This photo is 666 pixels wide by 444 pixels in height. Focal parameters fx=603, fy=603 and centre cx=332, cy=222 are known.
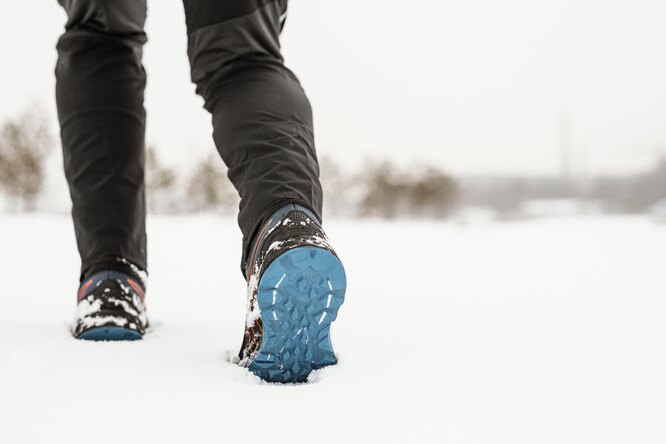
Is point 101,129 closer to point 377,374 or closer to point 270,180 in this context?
point 270,180

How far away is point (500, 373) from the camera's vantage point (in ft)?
2.63

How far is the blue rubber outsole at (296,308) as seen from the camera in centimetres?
72

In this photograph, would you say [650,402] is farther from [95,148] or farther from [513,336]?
[95,148]

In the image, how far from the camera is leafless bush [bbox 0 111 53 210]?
16.3 m

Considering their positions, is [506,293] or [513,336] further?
[506,293]

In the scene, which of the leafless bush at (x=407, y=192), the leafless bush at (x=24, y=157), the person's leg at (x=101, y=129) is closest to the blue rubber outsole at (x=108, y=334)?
the person's leg at (x=101, y=129)

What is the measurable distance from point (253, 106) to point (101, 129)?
40 cm

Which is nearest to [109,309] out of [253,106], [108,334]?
[108,334]

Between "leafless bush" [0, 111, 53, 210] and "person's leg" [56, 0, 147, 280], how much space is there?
16916mm

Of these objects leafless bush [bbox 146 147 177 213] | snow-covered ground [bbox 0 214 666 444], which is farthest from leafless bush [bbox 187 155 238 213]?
snow-covered ground [bbox 0 214 666 444]

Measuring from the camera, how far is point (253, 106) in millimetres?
882

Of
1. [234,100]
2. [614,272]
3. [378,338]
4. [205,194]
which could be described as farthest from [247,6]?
[205,194]

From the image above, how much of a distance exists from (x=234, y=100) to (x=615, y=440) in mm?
658

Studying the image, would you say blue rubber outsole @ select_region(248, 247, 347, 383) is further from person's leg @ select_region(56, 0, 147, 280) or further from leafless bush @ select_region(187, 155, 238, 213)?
leafless bush @ select_region(187, 155, 238, 213)
